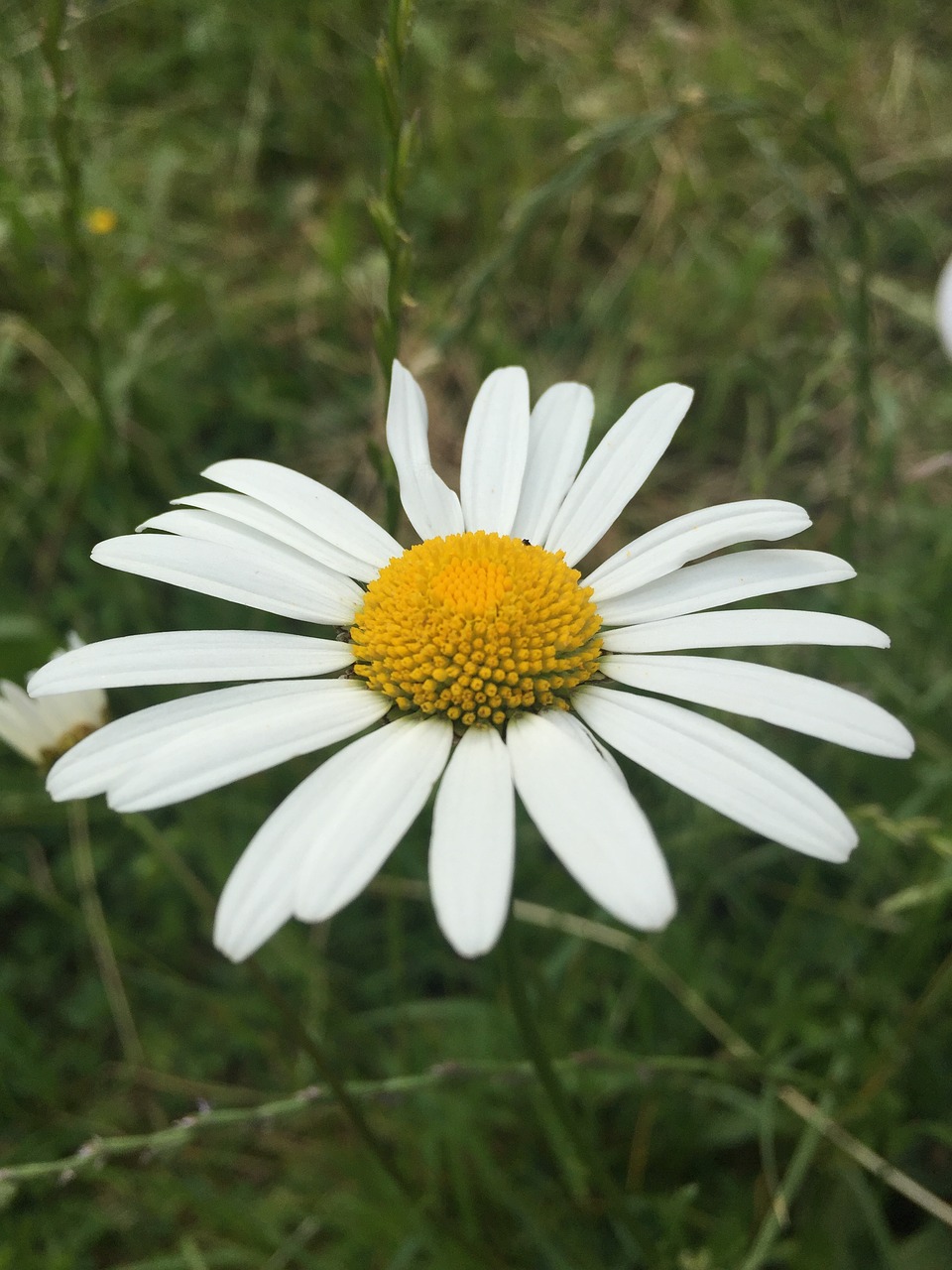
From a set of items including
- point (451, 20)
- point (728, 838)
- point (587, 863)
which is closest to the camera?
point (587, 863)

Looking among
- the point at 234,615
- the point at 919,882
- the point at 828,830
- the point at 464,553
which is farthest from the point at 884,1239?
the point at 234,615

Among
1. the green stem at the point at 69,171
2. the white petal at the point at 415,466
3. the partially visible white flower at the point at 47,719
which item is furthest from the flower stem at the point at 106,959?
the white petal at the point at 415,466

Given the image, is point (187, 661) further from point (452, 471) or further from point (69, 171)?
point (452, 471)

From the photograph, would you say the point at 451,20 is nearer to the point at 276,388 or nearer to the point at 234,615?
the point at 276,388

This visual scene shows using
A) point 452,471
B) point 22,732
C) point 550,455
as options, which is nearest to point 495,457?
point 550,455

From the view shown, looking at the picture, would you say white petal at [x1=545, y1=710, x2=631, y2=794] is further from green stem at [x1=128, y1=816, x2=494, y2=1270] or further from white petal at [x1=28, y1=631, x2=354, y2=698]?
green stem at [x1=128, y1=816, x2=494, y2=1270]

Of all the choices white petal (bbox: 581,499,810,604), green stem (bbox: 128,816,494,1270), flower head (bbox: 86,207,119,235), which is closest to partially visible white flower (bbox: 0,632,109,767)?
green stem (bbox: 128,816,494,1270)

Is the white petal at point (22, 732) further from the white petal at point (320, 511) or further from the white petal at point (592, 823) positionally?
the white petal at point (592, 823)
